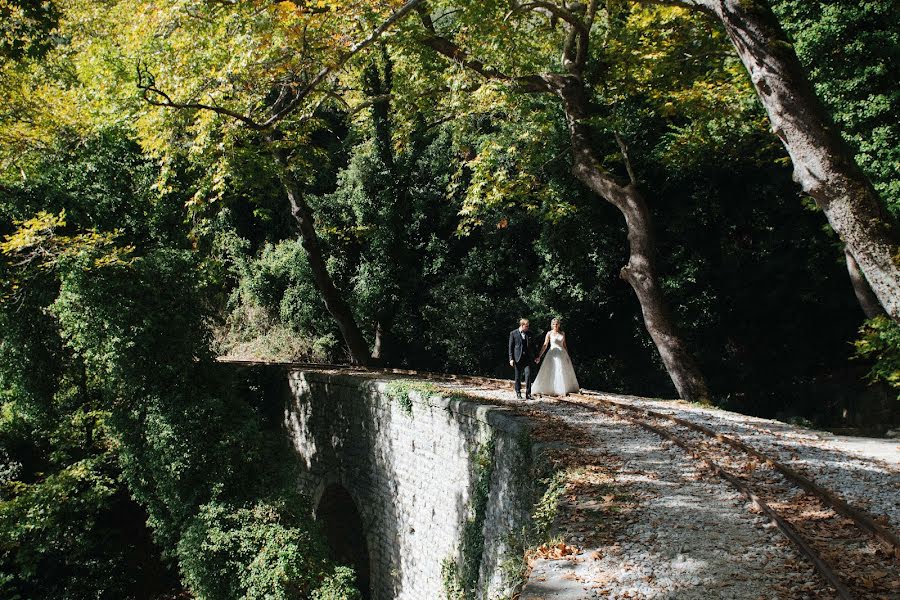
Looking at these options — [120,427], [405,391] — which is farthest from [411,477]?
[120,427]

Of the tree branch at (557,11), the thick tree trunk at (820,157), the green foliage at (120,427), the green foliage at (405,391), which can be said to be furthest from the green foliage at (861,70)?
the green foliage at (120,427)

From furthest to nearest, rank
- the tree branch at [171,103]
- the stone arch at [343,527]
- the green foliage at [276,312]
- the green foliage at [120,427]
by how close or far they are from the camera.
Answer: the green foliage at [276,312], the stone arch at [343,527], the green foliage at [120,427], the tree branch at [171,103]

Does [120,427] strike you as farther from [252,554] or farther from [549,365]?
[549,365]

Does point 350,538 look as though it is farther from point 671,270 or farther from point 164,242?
point 671,270

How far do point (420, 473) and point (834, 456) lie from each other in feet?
20.4

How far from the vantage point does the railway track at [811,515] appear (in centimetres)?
446

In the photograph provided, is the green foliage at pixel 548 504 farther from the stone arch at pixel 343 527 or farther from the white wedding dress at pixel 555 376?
the stone arch at pixel 343 527

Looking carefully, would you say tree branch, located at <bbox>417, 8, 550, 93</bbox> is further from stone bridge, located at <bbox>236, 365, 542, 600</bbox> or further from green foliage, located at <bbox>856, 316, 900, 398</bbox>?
green foliage, located at <bbox>856, 316, 900, 398</bbox>

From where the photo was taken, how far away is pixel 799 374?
47.9 feet

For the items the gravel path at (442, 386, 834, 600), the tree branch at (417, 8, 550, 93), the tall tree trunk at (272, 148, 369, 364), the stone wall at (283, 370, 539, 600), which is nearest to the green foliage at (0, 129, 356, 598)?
the stone wall at (283, 370, 539, 600)

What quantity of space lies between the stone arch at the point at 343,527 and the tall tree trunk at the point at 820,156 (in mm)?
10932

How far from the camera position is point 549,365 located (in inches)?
453

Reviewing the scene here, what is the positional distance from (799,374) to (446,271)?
922cm

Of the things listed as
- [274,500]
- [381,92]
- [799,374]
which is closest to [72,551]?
[274,500]
